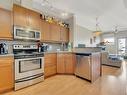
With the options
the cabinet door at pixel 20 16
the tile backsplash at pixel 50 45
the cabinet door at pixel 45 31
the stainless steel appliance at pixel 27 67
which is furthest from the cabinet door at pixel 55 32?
the cabinet door at pixel 20 16

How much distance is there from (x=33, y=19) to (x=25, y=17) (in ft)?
1.00

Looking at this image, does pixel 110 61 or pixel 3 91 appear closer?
pixel 3 91

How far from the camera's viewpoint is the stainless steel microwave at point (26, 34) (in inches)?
126

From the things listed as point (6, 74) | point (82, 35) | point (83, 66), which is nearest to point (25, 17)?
point (6, 74)

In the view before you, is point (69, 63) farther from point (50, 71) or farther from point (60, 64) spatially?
point (50, 71)

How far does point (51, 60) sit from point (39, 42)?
79 centimetres

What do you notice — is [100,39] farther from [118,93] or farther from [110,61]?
[118,93]

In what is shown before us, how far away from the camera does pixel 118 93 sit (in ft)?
8.59

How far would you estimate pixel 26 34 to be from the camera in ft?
11.4

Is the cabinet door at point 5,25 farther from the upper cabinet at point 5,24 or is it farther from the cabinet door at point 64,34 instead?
the cabinet door at point 64,34

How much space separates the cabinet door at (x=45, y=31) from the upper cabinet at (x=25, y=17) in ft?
0.83

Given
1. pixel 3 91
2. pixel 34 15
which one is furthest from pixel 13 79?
pixel 34 15

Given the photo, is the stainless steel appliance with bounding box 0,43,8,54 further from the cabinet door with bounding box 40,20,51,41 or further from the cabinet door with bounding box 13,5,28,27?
the cabinet door with bounding box 40,20,51,41

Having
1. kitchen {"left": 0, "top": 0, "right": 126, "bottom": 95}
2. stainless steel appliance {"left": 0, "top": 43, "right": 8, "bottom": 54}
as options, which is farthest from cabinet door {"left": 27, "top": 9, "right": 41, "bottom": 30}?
stainless steel appliance {"left": 0, "top": 43, "right": 8, "bottom": 54}
